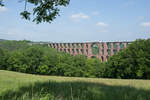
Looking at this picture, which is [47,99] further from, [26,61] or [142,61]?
[26,61]

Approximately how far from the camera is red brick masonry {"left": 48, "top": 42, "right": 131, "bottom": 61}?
64.0 m

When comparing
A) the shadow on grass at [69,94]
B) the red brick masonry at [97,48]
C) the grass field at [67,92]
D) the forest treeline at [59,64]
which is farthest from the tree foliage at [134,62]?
the shadow on grass at [69,94]

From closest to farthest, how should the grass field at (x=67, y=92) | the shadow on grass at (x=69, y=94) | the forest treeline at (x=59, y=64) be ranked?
the shadow on grass at (x=69, y=94) < the grass field at (x=67, y=92) < the forest treeline at (x=59, y=64)

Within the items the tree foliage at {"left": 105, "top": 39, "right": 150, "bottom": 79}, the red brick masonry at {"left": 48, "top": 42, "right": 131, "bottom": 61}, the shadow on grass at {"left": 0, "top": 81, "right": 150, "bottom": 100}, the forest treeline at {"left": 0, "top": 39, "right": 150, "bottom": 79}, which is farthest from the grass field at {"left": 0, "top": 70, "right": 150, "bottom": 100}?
the red brick masonry at {"left": 48, "top": 42, "right": 131, "bottom": 61}

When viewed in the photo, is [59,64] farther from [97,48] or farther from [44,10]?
[44,10]

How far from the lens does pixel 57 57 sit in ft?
194

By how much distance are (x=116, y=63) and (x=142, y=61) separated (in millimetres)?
6888

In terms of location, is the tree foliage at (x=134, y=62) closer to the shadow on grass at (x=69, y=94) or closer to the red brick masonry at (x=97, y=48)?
the red brick masonry at (x=97, y=48)

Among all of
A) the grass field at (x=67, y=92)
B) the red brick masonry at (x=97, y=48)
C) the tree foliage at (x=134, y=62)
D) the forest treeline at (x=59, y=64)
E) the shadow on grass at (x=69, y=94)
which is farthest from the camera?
the red brick masonry at (x=97, y=48)

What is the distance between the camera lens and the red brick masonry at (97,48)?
2519 inches

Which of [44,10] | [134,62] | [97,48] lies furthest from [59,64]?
[44,10]

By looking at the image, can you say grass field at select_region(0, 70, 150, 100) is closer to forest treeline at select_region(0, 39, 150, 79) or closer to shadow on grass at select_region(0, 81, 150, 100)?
shadow on grass at select_region(0, 81, 150, 100)

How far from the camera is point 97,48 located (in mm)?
71062

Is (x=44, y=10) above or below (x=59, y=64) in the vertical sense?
above
